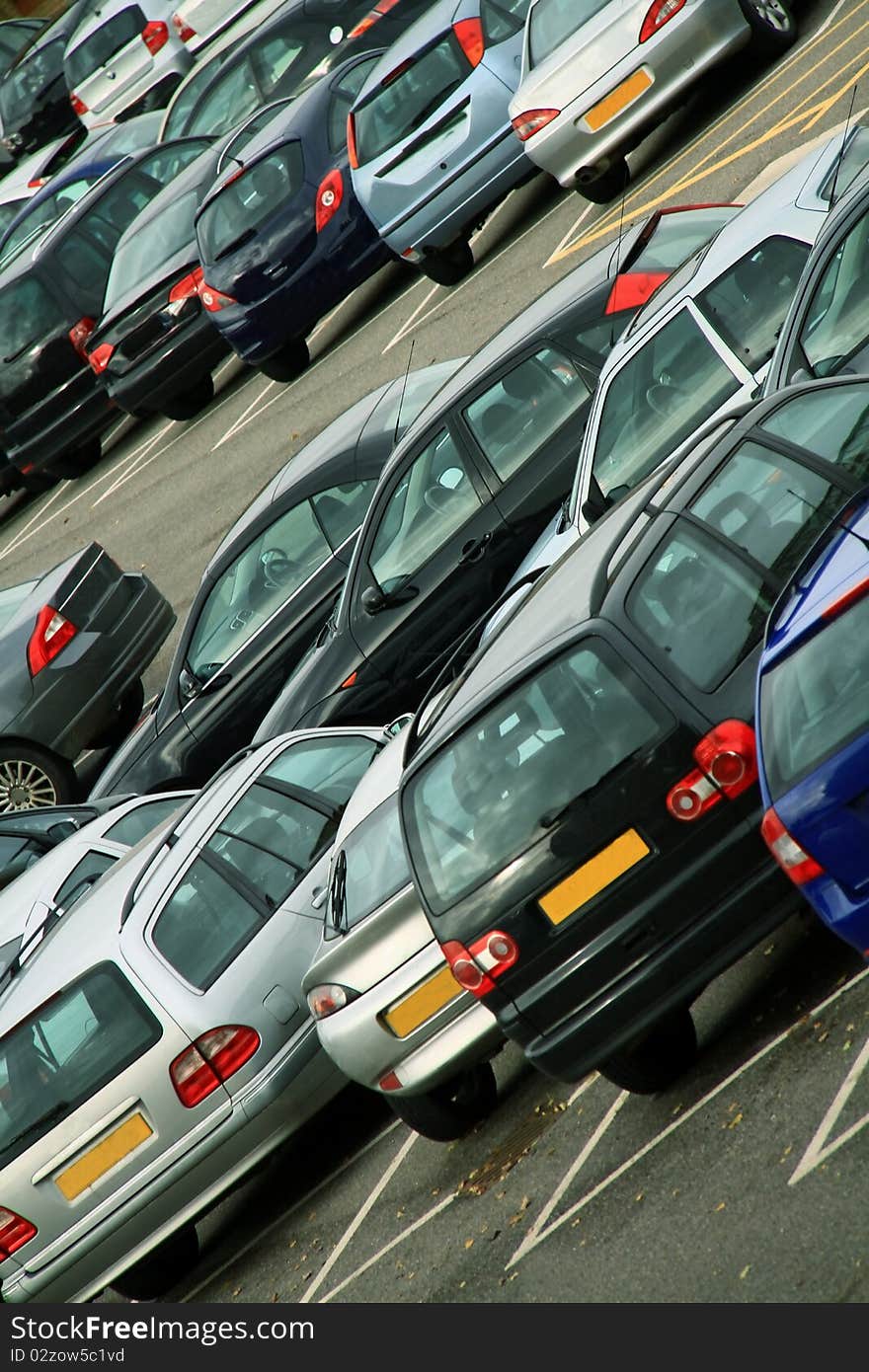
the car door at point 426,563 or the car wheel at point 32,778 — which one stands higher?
the car door at point 426,563

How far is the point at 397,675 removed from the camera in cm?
1094

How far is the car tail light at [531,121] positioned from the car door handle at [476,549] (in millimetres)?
4823

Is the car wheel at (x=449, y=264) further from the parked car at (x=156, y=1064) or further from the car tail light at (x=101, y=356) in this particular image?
Result: the parked car at (x=156, y=1064)

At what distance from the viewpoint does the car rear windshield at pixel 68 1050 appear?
28.7ft

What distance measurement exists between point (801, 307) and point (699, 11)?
5.94 m

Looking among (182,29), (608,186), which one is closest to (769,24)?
(608,186)

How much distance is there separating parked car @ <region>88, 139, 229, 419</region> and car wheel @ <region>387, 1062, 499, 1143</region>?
11.1 meters

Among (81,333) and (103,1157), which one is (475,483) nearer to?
(103,1157)

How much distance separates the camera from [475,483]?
10.6 meters

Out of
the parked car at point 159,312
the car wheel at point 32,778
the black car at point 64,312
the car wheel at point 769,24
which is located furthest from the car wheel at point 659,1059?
the black car at point 64,312

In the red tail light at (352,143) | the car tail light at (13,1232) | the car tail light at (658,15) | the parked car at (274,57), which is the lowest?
the car tail light at (13,1232)

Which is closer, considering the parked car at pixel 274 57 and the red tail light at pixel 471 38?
the red tail light at pixel 471 38

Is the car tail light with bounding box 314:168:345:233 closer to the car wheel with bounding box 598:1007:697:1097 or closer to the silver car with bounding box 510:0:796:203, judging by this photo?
the silver car with bounding box 510:0:796:203
